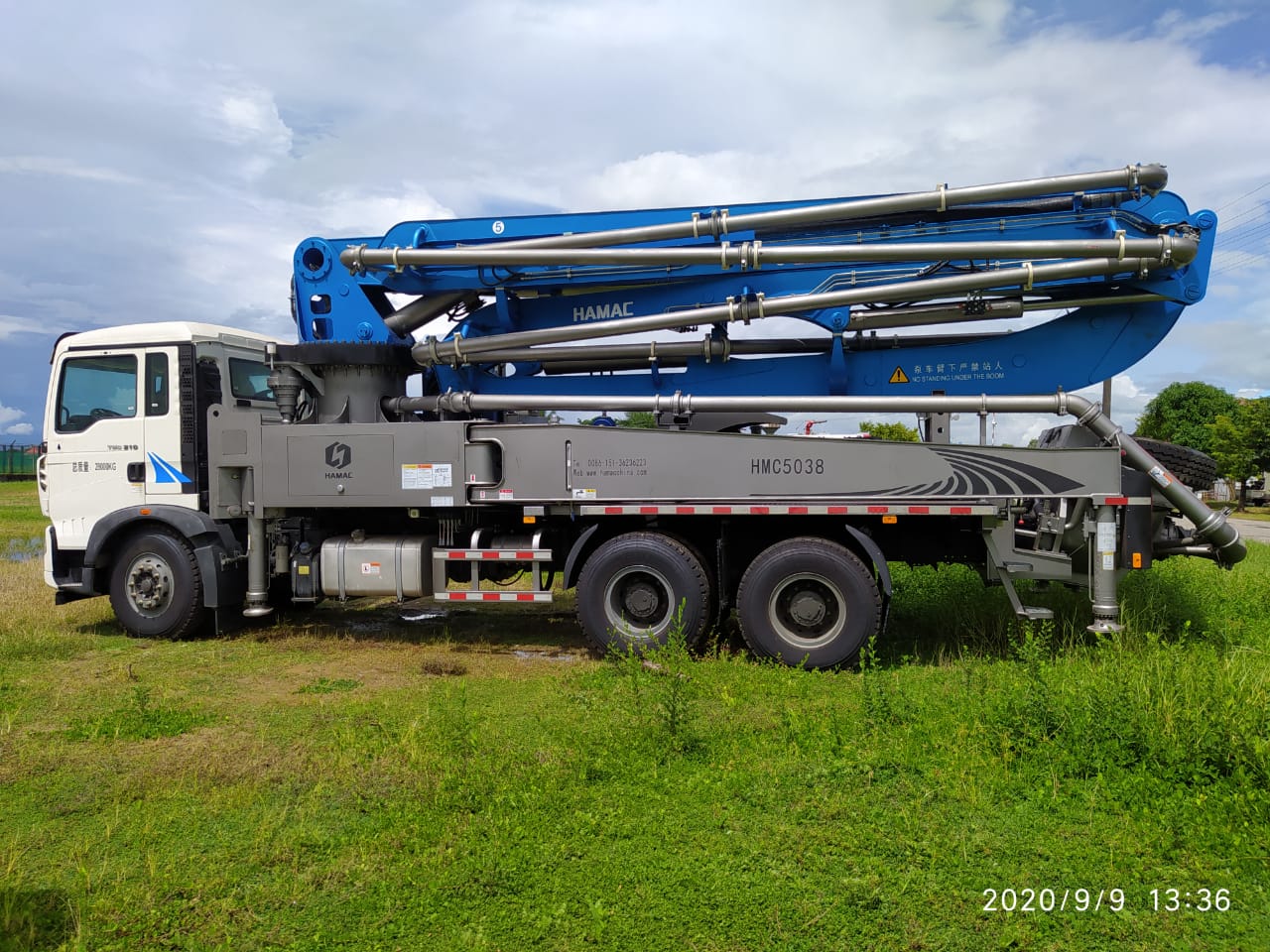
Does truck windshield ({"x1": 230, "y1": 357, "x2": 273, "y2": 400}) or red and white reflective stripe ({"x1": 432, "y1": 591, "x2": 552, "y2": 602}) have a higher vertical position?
truck windshield ({"x1": 230, "y1": 357, "x2": 273, "y2": 400})

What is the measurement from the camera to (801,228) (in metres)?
8.09

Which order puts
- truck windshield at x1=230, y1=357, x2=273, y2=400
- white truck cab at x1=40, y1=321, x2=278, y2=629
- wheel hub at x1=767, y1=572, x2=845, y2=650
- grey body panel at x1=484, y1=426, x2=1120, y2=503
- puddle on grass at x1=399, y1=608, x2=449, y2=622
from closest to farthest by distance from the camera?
grey body panel at x1=484, y1=426, x2=1120, y2=503 < wheel hub at x1=767, y1=572, x2=845, y2=650 < white truck cab at x1=40, y1=321, x2=278, y2=629 < truck windshield at x1=230, y1=357, x2=273, y2=400 < puddle on grass at x1=399, y1=608, x2=449, y2=622

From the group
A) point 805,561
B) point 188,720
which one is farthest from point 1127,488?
point 188,720

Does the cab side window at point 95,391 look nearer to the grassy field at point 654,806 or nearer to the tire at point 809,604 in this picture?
the grassy field at point 654,806

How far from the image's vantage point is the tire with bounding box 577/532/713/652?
764 cm

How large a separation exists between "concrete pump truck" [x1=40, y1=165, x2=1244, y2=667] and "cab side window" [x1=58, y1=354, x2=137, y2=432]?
3cm

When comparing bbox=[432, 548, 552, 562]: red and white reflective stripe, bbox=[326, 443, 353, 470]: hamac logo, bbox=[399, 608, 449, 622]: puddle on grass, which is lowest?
bbox=[399, 608, 449, 622]: puddle on grass

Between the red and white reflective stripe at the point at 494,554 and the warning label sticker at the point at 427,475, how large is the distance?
0.68 meters

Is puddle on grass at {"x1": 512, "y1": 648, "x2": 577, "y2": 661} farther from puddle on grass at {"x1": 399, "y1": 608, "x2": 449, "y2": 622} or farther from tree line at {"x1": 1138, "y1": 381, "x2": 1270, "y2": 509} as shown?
tree line at {"x1": 1138, "y1": 381, "x2": 1270, "y2": 509}

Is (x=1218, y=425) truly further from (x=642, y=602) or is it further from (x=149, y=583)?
(x=149, y=583)

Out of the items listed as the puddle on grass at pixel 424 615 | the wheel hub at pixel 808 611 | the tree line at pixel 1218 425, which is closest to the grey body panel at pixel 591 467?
the wheel hub at pixel 808 611

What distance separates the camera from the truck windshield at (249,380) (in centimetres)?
952

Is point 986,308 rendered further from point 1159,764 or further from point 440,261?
point 440,261

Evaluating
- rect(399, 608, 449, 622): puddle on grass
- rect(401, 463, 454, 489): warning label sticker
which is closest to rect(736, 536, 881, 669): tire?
rect(401, 463, 454, 489): warning label sticker
